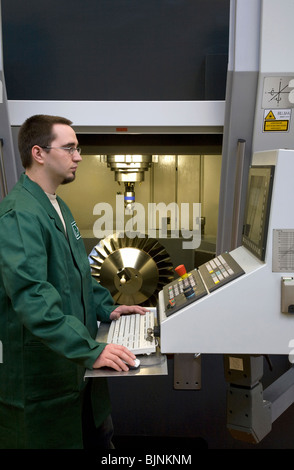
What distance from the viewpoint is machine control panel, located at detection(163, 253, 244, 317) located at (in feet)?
3.89

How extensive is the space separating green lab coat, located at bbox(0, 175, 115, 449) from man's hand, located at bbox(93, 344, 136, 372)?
0.06 feet

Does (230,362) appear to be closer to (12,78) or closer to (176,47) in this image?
(176,47)

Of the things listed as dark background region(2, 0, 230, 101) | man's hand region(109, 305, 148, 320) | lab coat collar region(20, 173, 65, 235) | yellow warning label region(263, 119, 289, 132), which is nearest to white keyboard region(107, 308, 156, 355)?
man's hand region(109, 305, 148, 320)

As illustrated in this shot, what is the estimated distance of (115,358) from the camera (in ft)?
3.66

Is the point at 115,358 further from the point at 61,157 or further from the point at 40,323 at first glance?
the point at 61,157

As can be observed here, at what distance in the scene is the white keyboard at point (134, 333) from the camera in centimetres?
118

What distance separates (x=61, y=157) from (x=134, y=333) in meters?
0.56

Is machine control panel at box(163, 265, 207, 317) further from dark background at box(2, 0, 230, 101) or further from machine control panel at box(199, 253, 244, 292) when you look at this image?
dark background at box(2, 0, 230, 101)

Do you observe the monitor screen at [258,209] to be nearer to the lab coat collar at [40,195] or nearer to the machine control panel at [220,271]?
the machine control panel at [220,271]

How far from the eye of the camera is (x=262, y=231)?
1154 mm

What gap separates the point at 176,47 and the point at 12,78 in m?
0.84

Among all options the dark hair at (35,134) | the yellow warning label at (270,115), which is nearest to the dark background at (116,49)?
the yellow warning label at (270,115)

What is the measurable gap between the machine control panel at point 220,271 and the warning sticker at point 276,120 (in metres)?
0.90
